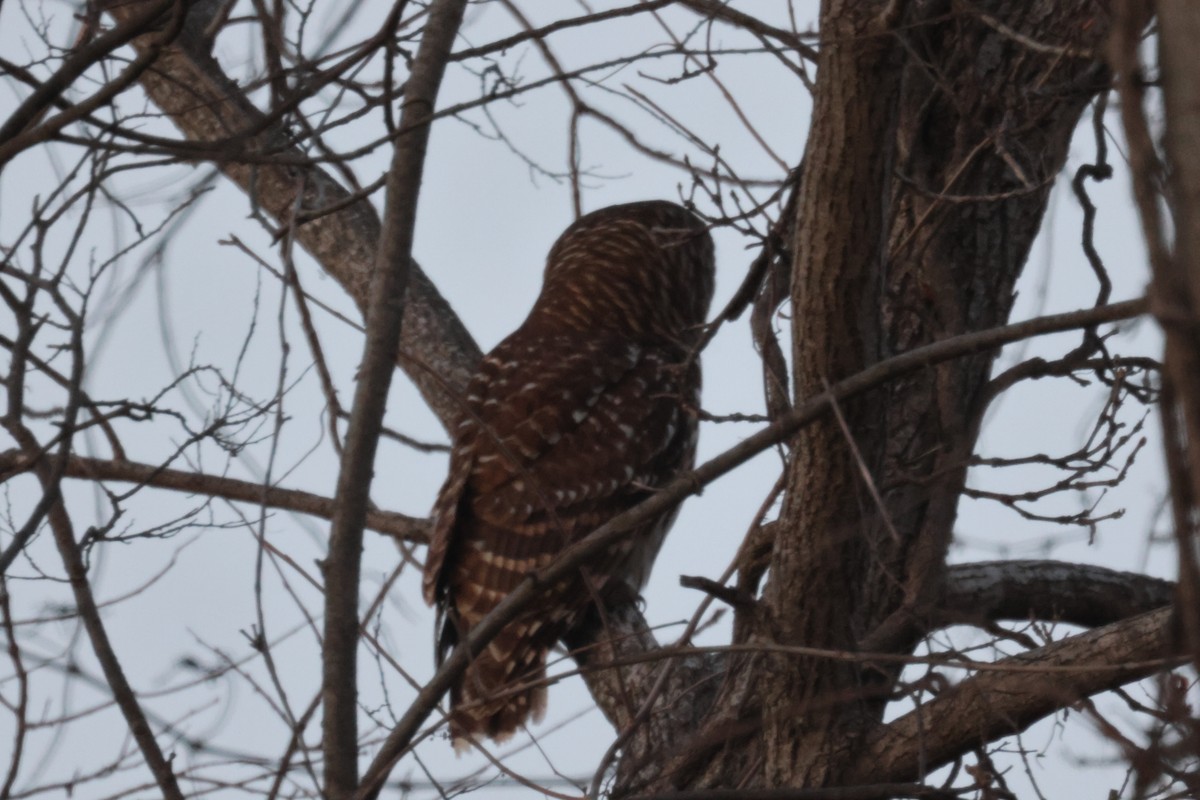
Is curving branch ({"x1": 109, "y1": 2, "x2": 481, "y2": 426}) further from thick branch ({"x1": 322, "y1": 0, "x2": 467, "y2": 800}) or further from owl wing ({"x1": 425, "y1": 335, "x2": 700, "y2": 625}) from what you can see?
thick branch ({"x1": 322, "y1": 0, "x2": 467, "y2": 800})

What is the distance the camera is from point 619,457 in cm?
507

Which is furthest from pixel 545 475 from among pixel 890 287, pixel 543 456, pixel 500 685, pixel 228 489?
pixel 890 287

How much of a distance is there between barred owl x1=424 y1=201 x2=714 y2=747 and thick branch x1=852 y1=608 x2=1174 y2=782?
143 centimetres

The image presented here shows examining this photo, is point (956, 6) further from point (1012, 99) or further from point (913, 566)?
point (913, 566)

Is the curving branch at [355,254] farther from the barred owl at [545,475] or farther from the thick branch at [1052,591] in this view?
the thick branch at [1052,591]

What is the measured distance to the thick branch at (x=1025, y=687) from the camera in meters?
3.08

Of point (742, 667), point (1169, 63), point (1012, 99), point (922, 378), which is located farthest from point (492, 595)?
point (1169, 63)

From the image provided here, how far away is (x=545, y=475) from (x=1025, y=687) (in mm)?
2178

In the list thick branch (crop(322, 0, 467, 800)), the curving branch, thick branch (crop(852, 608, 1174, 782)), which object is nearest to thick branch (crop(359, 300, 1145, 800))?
thick branch (crop(322, 0, 467, 800))

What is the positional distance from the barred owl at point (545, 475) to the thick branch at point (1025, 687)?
4.68 ft

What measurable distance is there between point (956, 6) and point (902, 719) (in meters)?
1.68

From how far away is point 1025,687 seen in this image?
3146 mm

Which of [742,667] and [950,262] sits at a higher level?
[950,262]

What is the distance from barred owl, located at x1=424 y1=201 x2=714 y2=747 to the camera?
4832mm
